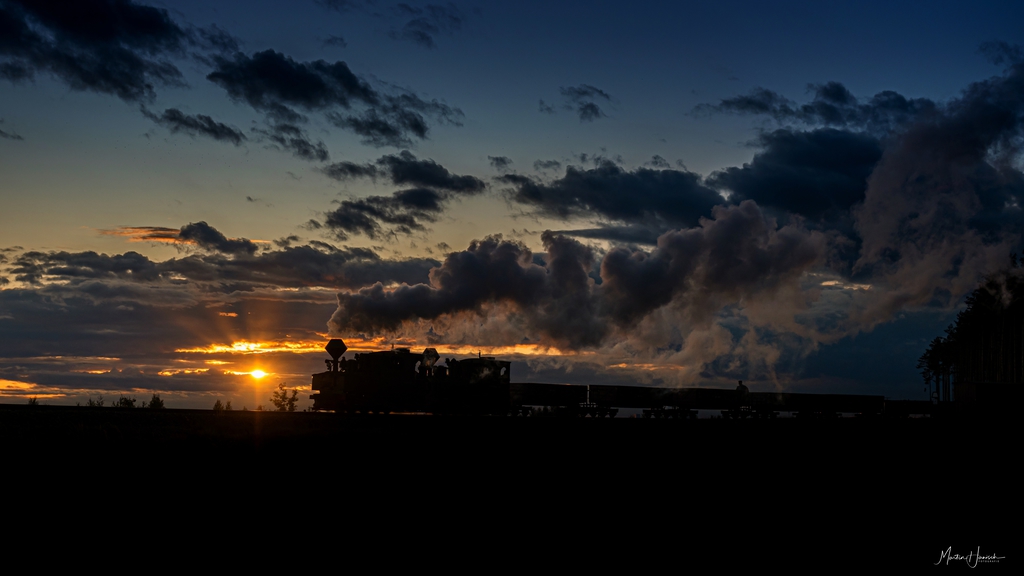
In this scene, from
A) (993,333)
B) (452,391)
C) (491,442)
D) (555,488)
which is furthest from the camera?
(993,333)

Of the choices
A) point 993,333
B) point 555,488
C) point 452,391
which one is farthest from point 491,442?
point 993,333

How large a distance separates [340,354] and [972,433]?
1257 inches

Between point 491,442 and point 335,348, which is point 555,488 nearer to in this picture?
point 491,442

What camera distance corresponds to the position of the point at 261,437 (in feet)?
75.4

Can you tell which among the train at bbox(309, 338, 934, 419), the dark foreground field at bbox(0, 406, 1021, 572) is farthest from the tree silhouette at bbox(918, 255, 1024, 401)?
the dark foreground field at bbox(0, 406, 1021, 572)

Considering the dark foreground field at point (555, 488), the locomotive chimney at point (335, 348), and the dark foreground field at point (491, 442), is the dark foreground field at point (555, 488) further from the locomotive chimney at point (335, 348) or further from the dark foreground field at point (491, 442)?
the locomotive chimney at point (335, 348)

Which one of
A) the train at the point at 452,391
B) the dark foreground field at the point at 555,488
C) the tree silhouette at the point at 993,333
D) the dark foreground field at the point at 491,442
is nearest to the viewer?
the dark foreground field at the point at 555,488

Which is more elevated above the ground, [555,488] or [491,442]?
[491,442]

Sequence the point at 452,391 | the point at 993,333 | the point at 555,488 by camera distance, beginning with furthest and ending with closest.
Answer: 1. the point at 993,333
2. the point at 452,391
3. the point at 555,488

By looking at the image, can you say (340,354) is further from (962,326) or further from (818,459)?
(962,326)

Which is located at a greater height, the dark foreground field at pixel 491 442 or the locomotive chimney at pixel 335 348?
the locomotive chimney at pixel 335 348

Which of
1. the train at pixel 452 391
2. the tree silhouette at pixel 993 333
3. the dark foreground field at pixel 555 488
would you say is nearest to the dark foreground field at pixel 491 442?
the dark foreground field at pixel 555 488

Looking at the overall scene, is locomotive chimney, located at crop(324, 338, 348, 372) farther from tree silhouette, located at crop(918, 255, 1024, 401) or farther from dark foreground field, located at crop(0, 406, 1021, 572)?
tree silhouette, located at crop(918, 255, 1024, 401)

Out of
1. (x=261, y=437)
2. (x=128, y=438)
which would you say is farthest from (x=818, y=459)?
(x=128, y=438)
